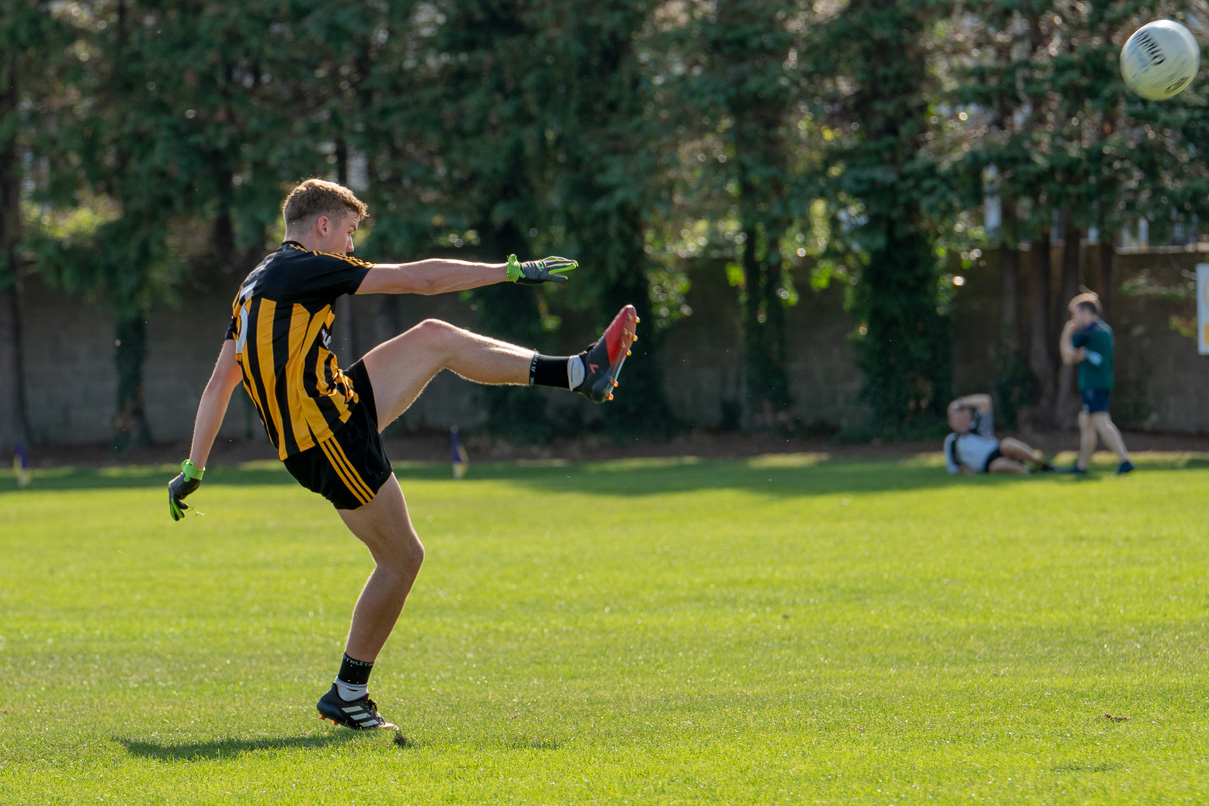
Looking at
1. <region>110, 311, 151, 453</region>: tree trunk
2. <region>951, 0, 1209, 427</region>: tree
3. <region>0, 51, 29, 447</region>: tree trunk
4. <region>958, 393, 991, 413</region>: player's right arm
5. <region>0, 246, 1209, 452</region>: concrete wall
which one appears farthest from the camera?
<region>110, 311, 151, 453</region>: tree trunk

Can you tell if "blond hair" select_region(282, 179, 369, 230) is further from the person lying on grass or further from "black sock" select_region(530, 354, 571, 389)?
the person lying on grass

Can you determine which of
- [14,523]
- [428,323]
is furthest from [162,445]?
[428,323]

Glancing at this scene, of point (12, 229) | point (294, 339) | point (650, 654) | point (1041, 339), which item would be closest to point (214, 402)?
point (294, 339)

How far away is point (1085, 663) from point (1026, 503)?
7202 mm

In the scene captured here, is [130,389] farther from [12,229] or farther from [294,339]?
[294,339]

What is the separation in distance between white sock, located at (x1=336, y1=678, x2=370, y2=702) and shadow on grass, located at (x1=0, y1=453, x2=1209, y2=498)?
10.3m

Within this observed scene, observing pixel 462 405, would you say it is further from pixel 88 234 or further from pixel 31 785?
pixel 31 785

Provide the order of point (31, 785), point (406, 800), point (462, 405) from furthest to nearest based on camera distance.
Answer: point (462, 405)
point (31, 785)
point (406, 800)

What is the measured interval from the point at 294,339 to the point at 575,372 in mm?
1221

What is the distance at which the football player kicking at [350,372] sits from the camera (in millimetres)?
5246

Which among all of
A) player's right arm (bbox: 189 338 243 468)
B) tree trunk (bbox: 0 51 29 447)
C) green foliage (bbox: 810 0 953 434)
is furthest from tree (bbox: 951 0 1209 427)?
tree trunk (bbox: 0 51 29 447)

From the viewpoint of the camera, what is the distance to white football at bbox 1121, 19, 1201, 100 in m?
9.17

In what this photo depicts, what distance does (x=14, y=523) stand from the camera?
14938 mm

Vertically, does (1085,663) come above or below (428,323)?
below
